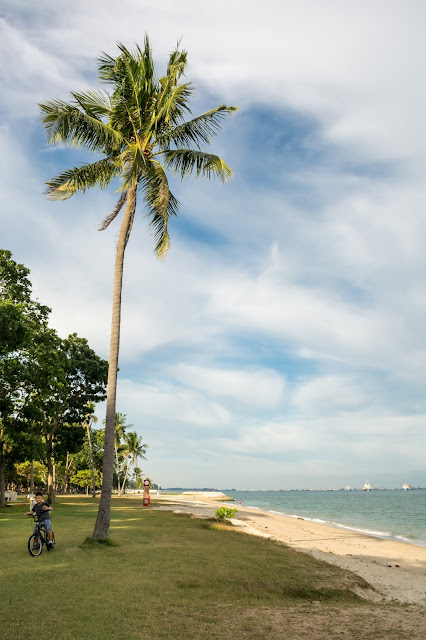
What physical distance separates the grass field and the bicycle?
0.22 metres

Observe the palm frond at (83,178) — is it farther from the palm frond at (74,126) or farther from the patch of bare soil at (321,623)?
the patch of bare soil at (321,623)

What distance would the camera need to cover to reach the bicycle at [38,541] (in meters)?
10.4

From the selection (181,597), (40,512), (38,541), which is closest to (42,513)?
(40,512)

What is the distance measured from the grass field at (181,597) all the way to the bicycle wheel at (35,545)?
0.20 metres

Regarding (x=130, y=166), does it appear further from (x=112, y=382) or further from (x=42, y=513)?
(x=42, y=513)

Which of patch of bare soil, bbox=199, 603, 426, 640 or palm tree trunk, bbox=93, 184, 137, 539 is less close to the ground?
palm tree trunk, bbox=93, 184, 137, 539

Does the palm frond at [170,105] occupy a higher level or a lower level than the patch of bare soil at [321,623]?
higher

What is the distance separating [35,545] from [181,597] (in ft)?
14.9

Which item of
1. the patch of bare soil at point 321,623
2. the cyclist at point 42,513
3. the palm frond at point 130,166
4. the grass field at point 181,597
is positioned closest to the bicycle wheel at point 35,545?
the grass field at point 181,597

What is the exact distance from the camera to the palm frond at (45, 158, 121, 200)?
1520 cm

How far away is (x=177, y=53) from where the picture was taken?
49.0 ft

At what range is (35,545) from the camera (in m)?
10.5

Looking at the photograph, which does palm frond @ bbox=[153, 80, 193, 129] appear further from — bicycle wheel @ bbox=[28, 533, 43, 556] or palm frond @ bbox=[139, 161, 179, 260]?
bicycle wheel @ bbox=[28, 533, 43, 556]

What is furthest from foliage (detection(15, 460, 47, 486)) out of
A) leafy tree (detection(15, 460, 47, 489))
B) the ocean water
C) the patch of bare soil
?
the patch of bare soil
